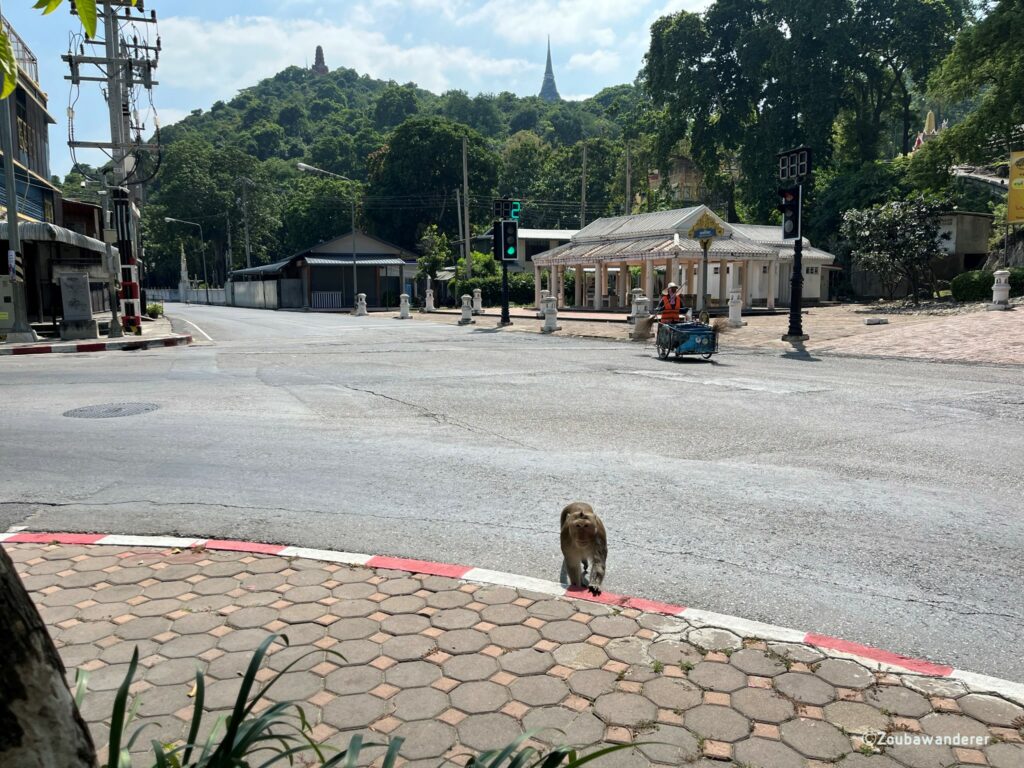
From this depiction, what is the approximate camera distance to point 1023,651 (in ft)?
11.1

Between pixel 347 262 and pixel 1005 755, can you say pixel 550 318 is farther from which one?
pixel 347 262

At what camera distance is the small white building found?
3228 cm

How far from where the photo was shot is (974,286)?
26094 mm

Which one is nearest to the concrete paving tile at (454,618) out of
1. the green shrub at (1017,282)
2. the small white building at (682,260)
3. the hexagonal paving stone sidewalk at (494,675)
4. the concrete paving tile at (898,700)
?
the hexagonal paving stone sidewalk at (494,675)

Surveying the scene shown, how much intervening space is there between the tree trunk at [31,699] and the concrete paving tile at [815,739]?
225 centimetres

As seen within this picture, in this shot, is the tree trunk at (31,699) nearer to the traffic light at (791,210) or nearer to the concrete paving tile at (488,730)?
the concrete paving tile at (488,730)

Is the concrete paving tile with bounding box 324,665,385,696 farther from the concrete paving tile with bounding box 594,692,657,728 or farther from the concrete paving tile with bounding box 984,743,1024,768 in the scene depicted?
the concrete paving tile with bounding box 984,743,1024,768

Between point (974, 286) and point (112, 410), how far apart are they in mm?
27050

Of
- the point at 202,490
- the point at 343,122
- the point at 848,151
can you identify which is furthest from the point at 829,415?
the point at 343,122

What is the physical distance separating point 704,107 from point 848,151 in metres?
11.0

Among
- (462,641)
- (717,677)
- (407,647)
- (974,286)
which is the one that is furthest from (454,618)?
(974,286)

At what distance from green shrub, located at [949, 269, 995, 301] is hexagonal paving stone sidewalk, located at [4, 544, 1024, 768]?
27.2 metres

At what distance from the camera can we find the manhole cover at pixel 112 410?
30.3 feet

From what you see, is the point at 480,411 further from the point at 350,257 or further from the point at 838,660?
the point at 350,257
